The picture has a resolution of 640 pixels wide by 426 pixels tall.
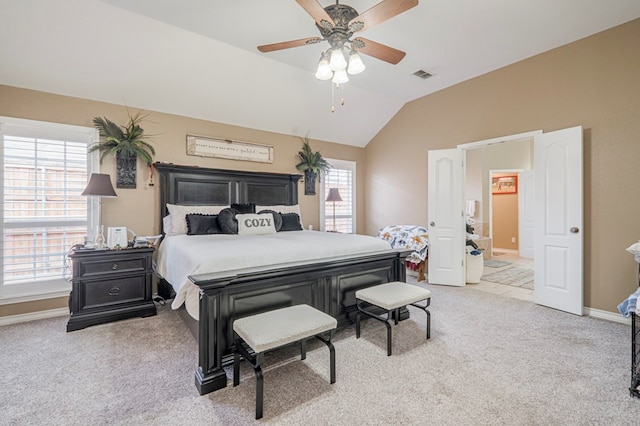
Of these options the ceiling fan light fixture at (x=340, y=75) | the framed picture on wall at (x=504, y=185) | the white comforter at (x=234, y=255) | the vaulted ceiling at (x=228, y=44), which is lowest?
the white comforter at (x=234, y=255)

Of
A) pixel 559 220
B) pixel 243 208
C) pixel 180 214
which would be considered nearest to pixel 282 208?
pixel 243 208

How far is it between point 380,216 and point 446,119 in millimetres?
2352

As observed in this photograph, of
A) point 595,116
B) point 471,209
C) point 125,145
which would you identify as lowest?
point 471,209

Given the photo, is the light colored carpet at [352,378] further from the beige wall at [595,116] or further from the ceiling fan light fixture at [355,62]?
the ceiling fan light fixture at [355,62]

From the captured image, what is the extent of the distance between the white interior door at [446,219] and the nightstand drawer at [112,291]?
4.31 metres

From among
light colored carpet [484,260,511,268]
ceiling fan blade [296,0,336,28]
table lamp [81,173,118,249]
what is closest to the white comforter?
table lamp [81,173,118,249]

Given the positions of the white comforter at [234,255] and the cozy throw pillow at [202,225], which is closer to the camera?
the white comforter at [234,255]

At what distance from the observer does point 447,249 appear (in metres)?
4.82

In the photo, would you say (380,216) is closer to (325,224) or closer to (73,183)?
(325,224)

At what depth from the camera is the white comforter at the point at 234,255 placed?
7.51ft

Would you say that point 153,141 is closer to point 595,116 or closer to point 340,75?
point 340,75

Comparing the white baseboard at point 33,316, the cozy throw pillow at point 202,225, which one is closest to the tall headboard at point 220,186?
the cozy throw pillow at point 202,225

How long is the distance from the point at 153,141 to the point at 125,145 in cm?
46

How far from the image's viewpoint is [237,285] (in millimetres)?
2254
